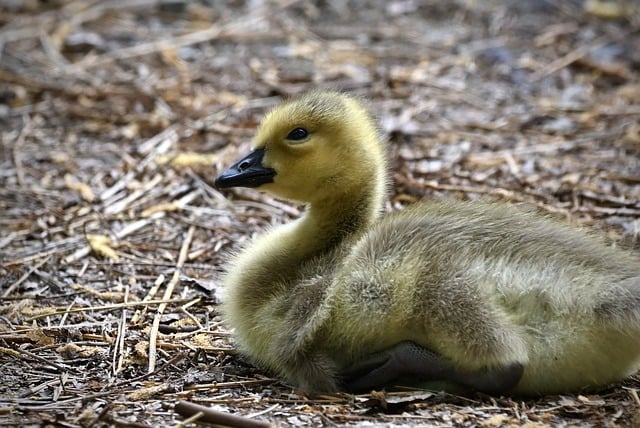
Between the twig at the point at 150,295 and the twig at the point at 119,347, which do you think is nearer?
the twig at the point at 119,347

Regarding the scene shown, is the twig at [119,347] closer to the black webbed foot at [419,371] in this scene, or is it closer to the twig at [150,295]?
the twig at [150,295]

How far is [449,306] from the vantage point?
2.80 m

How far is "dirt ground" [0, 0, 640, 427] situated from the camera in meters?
2.94

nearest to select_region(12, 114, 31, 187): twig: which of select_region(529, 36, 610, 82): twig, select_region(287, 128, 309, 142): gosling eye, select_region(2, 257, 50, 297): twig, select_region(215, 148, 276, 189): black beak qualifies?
select_region(2, 257, 50, 297): twig

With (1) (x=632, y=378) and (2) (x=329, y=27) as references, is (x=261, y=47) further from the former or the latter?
(1) (x=632, y=378)

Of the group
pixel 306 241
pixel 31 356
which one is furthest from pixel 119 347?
pixel 306 241

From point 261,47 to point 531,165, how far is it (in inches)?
121

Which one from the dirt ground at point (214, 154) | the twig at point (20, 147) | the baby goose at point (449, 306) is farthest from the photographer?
the twig at point (20, 147)

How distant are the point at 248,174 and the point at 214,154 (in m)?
2.18

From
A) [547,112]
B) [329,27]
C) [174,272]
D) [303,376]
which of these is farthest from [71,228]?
[329,27]

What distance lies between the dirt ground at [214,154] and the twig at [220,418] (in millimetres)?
19

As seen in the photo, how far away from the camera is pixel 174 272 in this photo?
13.4 feet

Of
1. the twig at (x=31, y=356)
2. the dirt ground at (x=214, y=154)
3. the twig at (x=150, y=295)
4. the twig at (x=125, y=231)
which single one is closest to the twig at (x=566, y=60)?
the dirt ground at (x=214, y=154)

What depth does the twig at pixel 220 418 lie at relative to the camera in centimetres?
260
